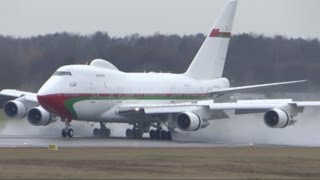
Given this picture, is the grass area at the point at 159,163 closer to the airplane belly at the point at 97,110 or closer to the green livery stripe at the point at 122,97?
the green livery stripe at the point at 122,97

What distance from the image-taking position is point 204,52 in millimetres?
68062

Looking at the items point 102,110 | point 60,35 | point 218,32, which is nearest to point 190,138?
point 102,110

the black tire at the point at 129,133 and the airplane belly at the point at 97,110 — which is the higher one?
the airplane belly at the point at 97,110

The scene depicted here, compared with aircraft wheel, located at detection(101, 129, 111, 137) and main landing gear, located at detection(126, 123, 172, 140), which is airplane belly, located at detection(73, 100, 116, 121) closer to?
aircraft wheel, located at detection(101, 129, 111, 137)

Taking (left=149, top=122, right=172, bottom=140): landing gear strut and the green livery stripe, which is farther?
(left=149, top=122, right=172, bottom=140): landing gear strut

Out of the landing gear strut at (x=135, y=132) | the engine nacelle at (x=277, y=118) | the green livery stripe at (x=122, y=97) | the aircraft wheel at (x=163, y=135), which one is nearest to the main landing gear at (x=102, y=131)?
the landing gear strut at (x=135, y=132)

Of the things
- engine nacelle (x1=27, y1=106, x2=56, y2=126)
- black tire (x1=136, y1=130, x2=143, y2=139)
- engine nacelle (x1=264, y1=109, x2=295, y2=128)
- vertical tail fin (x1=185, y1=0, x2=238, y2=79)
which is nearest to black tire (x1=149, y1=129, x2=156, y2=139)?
black tire (x1=136, y1=130, x2=143, y2=139)

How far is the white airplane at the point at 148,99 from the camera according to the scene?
58562mm

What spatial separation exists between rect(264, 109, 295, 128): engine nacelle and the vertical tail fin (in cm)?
1116

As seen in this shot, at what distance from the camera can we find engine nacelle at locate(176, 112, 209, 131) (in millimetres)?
57844

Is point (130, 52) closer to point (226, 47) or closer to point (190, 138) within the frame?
point (226, 47)

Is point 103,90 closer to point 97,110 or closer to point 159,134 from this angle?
point 97,110

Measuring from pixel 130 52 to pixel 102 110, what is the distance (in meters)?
11.7

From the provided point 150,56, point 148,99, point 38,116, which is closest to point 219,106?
point 148,99
